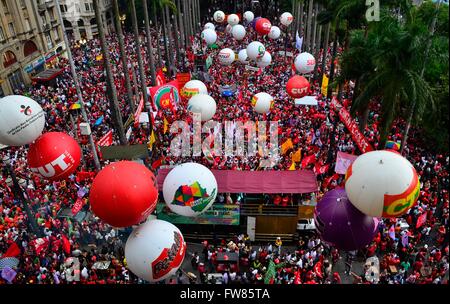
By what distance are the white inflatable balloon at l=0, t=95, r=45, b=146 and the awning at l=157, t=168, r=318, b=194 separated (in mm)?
5995

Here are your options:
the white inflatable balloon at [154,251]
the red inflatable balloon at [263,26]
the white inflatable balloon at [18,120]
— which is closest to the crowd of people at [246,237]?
the white inflatable balloon at [154,251]

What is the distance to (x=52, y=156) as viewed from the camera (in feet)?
38.5

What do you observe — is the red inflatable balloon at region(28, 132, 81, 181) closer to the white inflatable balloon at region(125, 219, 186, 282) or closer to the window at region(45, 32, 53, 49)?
the white inflatable balloon at region(125, 219, 186, 282)

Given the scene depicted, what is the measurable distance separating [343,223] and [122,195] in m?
5.89

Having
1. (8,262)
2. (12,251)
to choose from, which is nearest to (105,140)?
(12,251)

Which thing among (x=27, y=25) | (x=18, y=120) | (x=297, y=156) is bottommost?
(x=297, y=156)

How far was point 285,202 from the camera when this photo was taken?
16.1 meters

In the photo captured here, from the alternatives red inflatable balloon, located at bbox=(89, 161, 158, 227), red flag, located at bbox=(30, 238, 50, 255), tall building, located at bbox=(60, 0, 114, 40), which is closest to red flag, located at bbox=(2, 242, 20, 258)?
red flag, located at bbox=(30, 238, 50, 255)

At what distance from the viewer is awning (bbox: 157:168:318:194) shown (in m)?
15.8

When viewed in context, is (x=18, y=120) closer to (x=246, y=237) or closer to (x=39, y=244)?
(x=39, y=244)

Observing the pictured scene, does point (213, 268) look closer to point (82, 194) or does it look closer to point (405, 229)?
point (82, 194)

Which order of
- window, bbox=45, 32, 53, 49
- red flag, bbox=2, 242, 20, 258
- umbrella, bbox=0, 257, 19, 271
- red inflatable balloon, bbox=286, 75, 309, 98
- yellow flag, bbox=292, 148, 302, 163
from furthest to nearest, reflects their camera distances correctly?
window, bbox=45, 32, 53, 49, red inflatable balloon, bbox=286, 75, 309, 98, yellow flag, bbox=292, 148, 302, 163, red flag, bbox=2, 242, 20, 258, umbrella, bbox=0, 257, 19, 271

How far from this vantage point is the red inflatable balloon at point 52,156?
462 inches

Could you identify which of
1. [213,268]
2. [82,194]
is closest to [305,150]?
[213,268]
